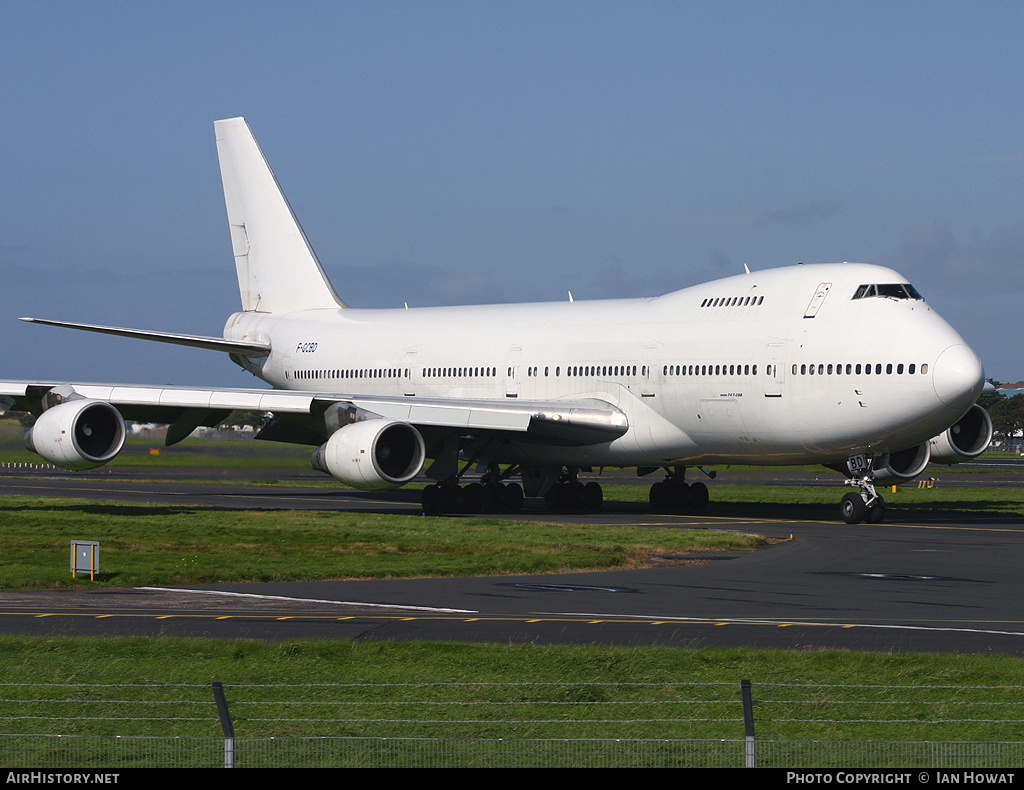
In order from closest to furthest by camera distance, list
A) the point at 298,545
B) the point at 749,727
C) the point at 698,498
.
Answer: the point at 749,727 → the point at 298,545 → the point at 698,498

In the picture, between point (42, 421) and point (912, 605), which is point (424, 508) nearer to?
point (42, 421)

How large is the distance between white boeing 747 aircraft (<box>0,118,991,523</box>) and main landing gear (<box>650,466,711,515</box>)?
49mm

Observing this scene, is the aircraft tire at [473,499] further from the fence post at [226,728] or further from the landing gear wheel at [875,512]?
the fence post at [226,728]

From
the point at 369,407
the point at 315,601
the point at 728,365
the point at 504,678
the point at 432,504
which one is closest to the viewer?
the point at 504,678

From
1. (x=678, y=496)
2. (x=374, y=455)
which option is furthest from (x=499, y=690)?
(x=678, y=496)

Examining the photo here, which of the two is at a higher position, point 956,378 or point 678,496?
point 956,378

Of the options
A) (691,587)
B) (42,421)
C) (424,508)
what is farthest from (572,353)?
(691,587)

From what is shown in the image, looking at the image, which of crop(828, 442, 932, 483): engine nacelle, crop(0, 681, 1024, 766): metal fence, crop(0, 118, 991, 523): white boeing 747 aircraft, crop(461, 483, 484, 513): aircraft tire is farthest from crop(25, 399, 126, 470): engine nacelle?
crop(0, 681, 1024, 766): metal fence

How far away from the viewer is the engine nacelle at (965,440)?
38469 mm

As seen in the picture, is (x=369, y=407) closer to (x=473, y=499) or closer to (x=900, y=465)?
(x=473, y=499)

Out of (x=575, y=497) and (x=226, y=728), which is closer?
(x=226, y=728)

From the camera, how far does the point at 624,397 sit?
37.7m

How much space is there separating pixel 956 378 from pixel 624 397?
9485mm

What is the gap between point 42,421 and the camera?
115ft
